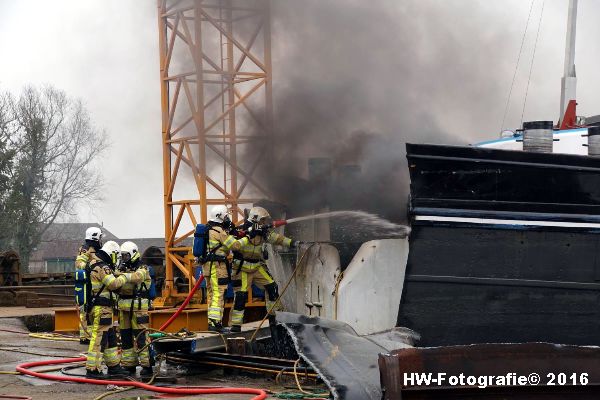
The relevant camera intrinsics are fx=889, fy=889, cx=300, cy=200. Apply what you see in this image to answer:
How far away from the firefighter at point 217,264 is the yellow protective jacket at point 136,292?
1.22 m

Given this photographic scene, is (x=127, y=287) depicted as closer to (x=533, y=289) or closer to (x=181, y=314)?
(x=181, y=314)

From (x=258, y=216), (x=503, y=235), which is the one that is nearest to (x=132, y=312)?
(x=258, y=216)

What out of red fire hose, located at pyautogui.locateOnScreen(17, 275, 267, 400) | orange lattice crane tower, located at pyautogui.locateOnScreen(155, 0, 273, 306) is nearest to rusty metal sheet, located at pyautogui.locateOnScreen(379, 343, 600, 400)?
red fire hose, located at pyautogui.locateOnScreen(17, 275, 267, 400)

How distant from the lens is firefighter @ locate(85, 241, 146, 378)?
9.78 meters

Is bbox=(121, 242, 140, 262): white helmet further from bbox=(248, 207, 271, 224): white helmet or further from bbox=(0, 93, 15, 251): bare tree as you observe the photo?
bbox=(0, 93, 15, 251): bare tree

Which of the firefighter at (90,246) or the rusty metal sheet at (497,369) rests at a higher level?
the firefighter at (90,246)

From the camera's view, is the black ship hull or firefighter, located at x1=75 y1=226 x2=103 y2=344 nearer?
the black ship hull

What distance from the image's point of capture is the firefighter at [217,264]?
438 inches

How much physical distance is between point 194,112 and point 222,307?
9.29m

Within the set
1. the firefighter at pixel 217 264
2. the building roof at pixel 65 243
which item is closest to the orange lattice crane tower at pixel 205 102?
the firefighter at pixel 217 264

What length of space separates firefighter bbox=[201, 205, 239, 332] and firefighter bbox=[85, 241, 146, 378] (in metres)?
1.42

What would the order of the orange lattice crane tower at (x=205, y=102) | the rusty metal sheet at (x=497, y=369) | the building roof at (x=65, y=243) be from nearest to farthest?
the rusty metal sheet at (x=497, y=369)
the orange lattice crane tower at (x=205, y=102)
the building roof at (x=65, y=243)

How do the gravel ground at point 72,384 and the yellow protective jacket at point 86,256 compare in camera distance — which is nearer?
the gravel ground at point 72,384

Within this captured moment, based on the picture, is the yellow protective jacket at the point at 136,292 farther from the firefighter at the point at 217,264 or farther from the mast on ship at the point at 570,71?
the mast on ship at the point at 570,71
